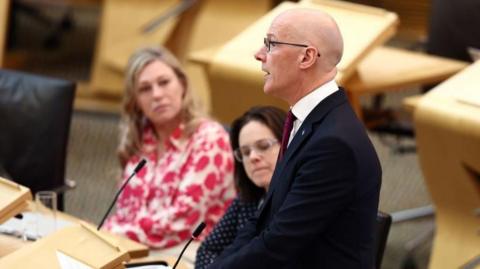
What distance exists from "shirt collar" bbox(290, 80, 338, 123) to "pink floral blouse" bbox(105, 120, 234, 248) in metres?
1.39

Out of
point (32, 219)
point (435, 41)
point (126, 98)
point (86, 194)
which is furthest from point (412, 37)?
point (32, 219)

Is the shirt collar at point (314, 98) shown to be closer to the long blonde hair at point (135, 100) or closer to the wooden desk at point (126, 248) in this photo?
the wooden desk at point (126, 248)

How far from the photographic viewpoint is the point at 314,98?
7.96 ft

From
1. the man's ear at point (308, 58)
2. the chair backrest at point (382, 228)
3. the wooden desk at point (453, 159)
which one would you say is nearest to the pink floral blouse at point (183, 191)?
the wooden desk at point (453, 159)

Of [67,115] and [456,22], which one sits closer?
[67,115]

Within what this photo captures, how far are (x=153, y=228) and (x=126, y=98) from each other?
55 cm

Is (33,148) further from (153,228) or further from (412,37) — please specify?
(412,37)

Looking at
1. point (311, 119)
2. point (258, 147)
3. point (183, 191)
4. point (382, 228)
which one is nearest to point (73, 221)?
point (183, 191)

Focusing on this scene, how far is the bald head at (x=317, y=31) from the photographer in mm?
2369

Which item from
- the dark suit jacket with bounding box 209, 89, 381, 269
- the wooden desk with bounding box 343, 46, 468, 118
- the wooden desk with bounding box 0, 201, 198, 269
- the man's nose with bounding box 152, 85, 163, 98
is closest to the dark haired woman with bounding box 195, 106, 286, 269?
the wooden desk with bounding box 0, 201, 198, 269

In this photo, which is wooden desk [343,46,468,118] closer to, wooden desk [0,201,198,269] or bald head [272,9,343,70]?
wooden desk [0,201,198,269]

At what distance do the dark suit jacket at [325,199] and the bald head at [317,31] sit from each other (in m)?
0.10

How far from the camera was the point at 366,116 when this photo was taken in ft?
16.3

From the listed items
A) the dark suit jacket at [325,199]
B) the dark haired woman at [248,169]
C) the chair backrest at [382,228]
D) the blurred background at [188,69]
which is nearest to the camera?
the dark suit jacket at [325,199]
